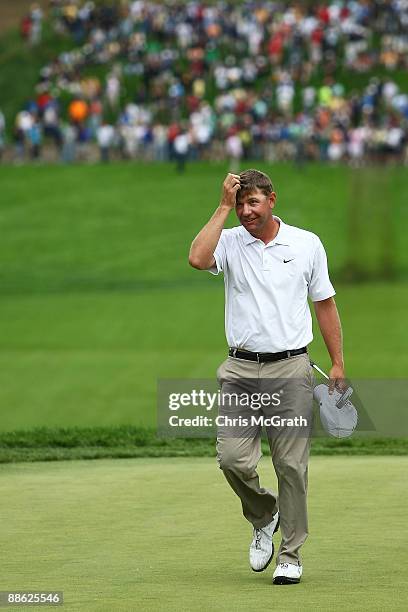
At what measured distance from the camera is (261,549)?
7.58 m

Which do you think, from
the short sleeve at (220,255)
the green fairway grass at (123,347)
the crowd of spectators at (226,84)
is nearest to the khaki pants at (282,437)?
the short sleeve at (220,255)

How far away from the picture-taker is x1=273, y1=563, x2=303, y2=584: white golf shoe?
23.5ft

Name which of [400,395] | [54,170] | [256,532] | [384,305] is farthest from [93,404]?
[54,170]

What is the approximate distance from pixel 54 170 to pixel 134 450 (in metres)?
33.7

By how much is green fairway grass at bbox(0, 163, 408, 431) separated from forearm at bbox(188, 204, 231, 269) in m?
8.09

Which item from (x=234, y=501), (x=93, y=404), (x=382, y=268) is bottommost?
(x=382, y=268)

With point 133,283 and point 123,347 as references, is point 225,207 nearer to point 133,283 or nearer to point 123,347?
point 123,347

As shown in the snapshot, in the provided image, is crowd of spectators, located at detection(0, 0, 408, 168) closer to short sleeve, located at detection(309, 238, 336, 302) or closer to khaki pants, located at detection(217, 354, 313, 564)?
short sleeve, located at detection(309, 238, 336, 302)

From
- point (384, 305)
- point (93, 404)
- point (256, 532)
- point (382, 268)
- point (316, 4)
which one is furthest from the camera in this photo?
point (316, 4)

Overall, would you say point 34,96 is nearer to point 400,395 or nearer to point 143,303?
point 143,303

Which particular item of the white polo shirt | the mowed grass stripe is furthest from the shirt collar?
the mowed grass stripe

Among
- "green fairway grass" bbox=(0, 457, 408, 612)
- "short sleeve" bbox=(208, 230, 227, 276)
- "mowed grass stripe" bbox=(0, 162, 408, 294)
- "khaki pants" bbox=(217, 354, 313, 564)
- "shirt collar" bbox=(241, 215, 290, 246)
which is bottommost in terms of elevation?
"mowed grass stripe" bbox=(0, 162, 408, 294)

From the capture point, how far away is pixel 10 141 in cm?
4944

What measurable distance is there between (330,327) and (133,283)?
2711 centimetres
